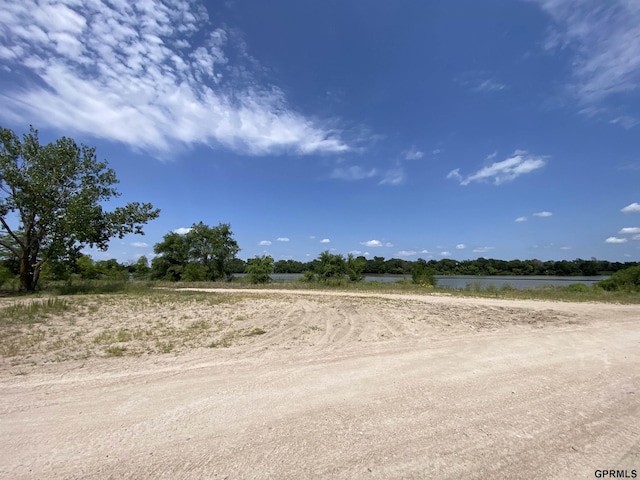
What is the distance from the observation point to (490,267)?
5884 centimetres

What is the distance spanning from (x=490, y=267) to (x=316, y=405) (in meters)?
62.7

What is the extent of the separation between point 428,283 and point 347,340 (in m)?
29.4

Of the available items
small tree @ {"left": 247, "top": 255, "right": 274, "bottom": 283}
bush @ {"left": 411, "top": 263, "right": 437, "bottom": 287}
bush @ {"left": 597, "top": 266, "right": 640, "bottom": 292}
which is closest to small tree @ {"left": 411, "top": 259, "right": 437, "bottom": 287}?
bush @ {"left": 411, "top": 263, "right": 437, "bottom": 287}

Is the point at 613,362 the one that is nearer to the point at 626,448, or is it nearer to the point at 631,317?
the point at 626,448

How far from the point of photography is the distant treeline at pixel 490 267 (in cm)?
4800

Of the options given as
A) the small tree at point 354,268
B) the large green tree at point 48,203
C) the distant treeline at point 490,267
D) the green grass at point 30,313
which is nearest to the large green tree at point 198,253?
the distant treeline at point 490,267

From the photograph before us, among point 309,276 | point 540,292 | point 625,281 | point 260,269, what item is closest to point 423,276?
point 540,292

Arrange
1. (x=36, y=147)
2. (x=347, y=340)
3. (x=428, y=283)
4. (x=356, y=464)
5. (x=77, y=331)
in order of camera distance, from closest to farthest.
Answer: (x=356, y=464) → (x=347, y=340) → (x=77, y=331) → (x=36, y=147) → (x=428, y=283)

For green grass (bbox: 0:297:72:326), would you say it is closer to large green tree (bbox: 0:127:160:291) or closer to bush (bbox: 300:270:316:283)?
large green tree (bbox: 0:127:160:291)

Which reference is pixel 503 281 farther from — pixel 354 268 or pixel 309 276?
pixel 309 276

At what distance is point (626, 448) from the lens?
129 inches

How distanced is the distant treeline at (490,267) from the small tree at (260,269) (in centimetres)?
463

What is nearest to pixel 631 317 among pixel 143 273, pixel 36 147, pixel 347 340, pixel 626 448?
pixel 347 340

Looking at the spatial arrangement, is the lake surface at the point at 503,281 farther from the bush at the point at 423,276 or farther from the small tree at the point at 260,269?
the small tree at the point at 260,269
